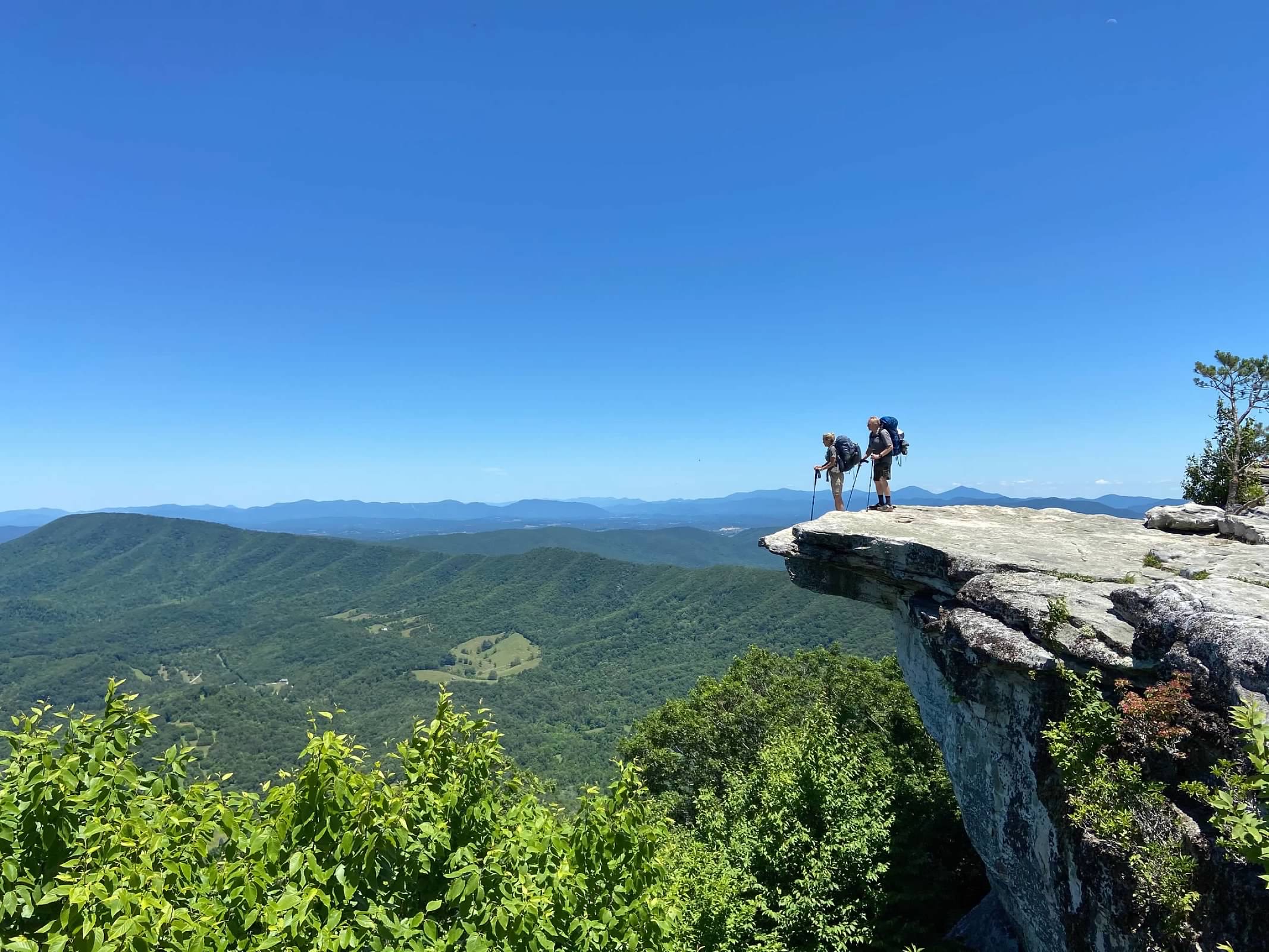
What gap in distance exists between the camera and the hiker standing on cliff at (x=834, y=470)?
18.0m

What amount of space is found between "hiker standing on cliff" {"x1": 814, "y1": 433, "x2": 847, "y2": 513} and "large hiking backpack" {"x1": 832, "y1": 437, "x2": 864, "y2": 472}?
69 mm

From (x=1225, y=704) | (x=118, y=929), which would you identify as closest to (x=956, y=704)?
(x=1225, y=704)

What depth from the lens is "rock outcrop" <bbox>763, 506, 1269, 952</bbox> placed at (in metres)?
7.63

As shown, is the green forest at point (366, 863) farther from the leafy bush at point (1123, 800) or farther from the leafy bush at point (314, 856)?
the leafy bush at point (1123, 800)

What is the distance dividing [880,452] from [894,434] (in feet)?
2.30

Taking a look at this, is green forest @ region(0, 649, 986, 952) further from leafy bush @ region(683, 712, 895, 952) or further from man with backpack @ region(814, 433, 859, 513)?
A: man with backpack @ region(814, 433, 859, 513)

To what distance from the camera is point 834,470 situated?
18047mm

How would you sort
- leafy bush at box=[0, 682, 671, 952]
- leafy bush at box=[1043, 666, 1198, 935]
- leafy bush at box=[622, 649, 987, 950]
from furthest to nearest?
leafy bush at box=[622, 649, 987, 950], leafy bush at box=[1043, 666, 1198, 935], leafy bush at box=[0, 682, 671, 952]

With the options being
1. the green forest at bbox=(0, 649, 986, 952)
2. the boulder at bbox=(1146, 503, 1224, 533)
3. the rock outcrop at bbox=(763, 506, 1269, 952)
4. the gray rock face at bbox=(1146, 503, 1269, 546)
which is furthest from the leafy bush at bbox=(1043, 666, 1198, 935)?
the boulder at bbox=(1146, 503, 1224, 533)

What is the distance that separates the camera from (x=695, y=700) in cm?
3491

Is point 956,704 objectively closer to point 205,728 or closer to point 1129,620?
point 1129,620

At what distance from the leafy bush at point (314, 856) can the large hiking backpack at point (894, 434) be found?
1262cm

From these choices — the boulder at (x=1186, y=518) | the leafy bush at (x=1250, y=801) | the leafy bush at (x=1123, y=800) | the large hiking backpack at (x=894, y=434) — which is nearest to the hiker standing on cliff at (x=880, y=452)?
the large hiking backpack at (x=894, y=434)

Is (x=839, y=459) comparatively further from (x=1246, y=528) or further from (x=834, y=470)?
(x=1246, y=528)
